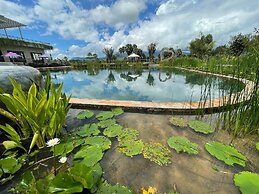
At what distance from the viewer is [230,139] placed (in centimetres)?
192

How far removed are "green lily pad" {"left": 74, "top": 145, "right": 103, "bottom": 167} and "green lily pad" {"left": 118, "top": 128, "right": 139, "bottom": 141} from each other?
1.31ft

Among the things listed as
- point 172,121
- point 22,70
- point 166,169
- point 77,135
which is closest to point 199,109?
point 172,121

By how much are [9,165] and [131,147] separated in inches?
46.9

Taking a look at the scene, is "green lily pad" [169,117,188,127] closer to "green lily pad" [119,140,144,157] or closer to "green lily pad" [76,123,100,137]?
"green lily pad" [119,140,144,157]

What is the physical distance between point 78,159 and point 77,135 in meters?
0.54

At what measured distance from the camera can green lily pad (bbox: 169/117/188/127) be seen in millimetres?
2281

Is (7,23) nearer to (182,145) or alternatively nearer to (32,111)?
(32,111)

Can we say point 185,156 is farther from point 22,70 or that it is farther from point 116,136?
point 22,70

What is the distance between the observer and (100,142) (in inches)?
68.7

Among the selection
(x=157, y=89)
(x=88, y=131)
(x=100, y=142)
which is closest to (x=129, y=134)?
(x=100, y=142)

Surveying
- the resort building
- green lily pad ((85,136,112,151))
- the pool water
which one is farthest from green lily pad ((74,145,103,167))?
the resort building

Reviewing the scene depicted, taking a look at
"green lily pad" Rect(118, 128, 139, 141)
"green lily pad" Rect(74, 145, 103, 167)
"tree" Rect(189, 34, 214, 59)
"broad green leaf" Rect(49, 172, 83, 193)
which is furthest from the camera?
"tree" Rect(189, 34, 214, 59)

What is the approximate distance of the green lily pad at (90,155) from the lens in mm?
1386

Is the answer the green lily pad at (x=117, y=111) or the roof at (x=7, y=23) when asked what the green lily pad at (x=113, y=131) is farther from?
the roof at (x=7, y=23)
